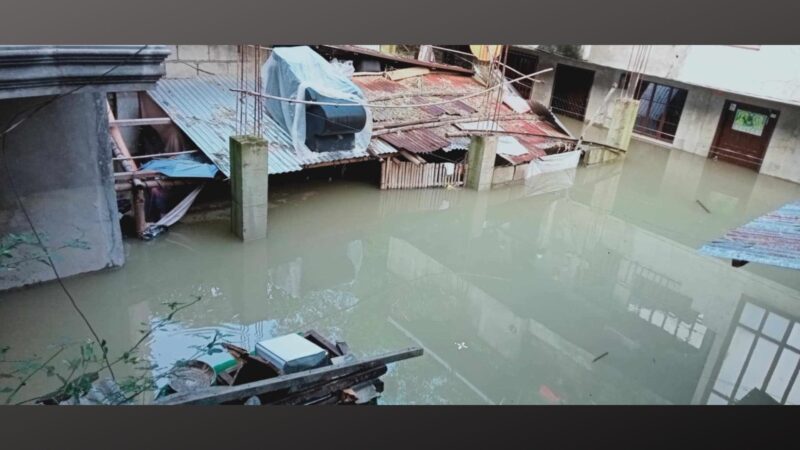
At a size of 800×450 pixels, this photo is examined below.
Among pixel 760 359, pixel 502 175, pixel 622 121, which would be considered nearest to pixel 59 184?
pixel 502 175

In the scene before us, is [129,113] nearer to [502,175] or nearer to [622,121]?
[502,175]

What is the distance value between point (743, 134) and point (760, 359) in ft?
32.5

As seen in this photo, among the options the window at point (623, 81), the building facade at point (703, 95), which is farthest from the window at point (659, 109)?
the window at point (623, 81)

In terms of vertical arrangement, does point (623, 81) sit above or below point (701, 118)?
above

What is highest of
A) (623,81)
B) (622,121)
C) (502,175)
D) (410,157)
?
(623,81)

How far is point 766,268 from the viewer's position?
11008mm

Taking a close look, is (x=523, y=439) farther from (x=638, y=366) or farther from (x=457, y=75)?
(x=457, y=75)

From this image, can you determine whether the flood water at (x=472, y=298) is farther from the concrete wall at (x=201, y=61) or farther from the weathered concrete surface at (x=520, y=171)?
the concrete wall at (x=201, y=61)

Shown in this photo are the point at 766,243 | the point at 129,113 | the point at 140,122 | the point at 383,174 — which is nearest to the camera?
the point at 766,243

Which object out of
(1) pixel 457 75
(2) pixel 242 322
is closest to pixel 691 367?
(2) pixel 242 322

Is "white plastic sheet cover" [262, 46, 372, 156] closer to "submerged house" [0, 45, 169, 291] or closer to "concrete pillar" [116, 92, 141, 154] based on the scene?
"concrete pillar" [116, 92, 141, 154]

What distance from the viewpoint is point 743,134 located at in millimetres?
16453

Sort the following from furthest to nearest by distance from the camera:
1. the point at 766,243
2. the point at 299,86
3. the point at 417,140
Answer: the point at 417,140 → the point at 299,86 → the point at 766,243
